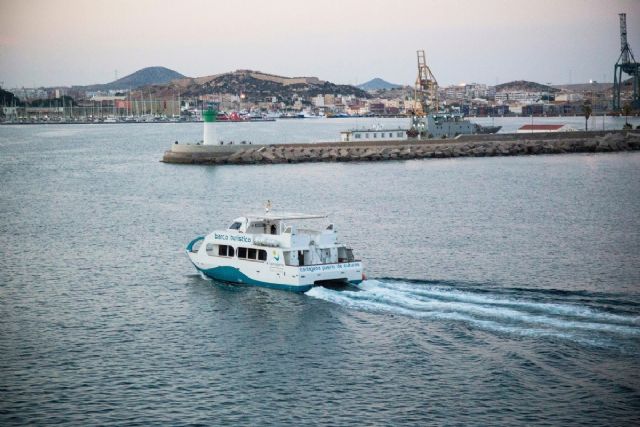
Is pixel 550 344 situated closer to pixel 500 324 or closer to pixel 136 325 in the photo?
pixel 500 324

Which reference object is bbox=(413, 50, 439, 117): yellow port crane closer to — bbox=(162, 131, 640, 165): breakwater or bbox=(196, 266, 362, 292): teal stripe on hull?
bbox=(162, 131, 640, 165): breakwater

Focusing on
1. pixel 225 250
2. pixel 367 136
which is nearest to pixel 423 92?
pixel 367 136

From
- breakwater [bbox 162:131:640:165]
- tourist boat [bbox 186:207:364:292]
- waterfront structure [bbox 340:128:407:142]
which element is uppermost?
waterfront structure [bbox 340:128:407:142]

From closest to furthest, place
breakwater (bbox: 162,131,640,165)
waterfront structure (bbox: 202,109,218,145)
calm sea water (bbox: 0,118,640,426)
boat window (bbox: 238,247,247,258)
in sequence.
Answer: calm sea water (bbox: 0,118,640,426) → boat window (bbox: 238,247,247,258) → waterfront structure (bbox: 202,109,218,145) → breakwater (bbox: 162,131,640,165)

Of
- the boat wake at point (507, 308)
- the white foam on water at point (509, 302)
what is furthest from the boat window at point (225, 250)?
the white foam on water at point (509, 302)

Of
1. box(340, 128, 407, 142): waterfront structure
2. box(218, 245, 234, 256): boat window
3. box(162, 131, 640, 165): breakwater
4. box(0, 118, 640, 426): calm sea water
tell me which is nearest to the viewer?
box(0, 118, 640, 426): calm sea water

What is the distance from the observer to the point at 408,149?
75750 mm

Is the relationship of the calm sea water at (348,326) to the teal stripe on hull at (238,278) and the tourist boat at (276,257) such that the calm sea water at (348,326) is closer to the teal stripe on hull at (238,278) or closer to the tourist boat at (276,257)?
the teal stripe on hull at (238,278)

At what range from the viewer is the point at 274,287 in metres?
25.9

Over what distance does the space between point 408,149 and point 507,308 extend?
53604 mm

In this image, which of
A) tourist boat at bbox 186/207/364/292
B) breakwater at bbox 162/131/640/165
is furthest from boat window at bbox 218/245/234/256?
breakwater at bbox 162/131/640/165

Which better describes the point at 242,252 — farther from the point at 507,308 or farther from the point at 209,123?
the point at 209,123

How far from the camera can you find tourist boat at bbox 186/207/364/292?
83.0 feet

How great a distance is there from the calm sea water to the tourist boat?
45 centimetres
